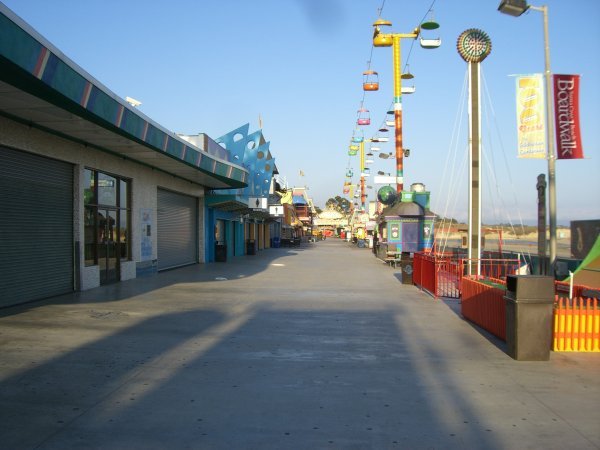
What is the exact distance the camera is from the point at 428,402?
5406mm

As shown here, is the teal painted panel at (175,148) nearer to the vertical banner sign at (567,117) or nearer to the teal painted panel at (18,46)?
the teal painted panel at (18,46)

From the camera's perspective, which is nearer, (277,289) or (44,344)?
(44,344)

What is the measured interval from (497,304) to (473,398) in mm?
3391

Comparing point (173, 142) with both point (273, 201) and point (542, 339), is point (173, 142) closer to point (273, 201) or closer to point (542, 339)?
point (542, 339)

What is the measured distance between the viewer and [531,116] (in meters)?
10.6

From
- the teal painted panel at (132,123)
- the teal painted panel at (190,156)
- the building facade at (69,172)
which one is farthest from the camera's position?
the teal painted panel at (190,156)

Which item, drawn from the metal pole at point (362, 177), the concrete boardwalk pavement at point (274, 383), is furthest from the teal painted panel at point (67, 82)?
the metal pole at point (362, 177)

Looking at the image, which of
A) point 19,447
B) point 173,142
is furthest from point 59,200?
point 19,447

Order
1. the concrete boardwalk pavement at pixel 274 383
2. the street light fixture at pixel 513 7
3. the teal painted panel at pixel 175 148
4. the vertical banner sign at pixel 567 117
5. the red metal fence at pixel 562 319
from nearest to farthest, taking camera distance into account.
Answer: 1. the concrete boardwalk pavement at pixel 274 383
2. the red metal fence at pixel 562 319
3. the vertical banner sign at pixel 567 117
4. the street light fixture at pixel 513 7
5. the teal painted panel at pixel 175 148

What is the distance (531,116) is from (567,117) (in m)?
0.67

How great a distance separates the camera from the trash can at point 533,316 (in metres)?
7.06

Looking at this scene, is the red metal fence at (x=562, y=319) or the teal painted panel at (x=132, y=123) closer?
the red metal fence at (x=562, y=319)

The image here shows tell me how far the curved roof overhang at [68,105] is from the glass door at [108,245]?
193cm

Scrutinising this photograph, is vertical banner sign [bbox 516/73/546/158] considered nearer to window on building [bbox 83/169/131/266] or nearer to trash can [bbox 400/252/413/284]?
trash can [bbox 400/252/413/284]
